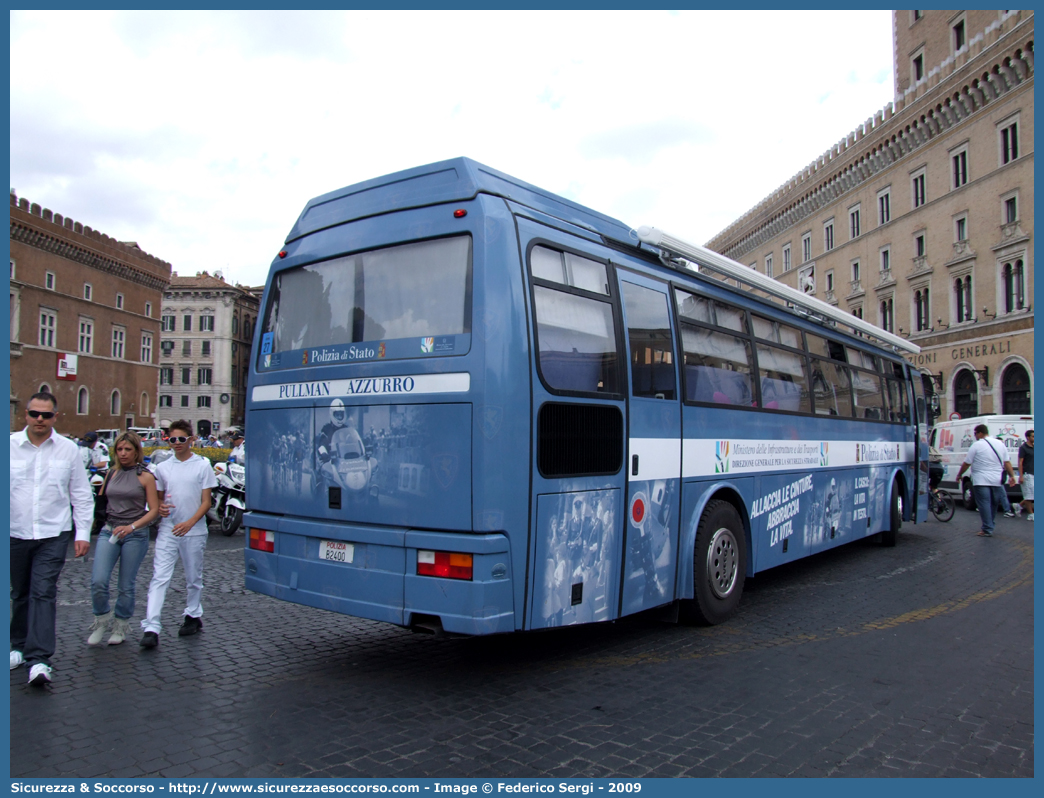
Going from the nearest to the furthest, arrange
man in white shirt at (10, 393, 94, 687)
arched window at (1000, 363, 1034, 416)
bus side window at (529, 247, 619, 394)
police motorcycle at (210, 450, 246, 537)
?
1. bus side window at (529, 247, 619, 394)
2. man in white shirt at (10, 393, 94, 687)
3. police motorcycle at (210, 450, 246, 537)
4. arched window at (1000, 363, 1034, 416)

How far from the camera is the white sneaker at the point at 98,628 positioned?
20.1 feet

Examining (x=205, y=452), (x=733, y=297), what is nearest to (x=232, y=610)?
(x=733, y=297)

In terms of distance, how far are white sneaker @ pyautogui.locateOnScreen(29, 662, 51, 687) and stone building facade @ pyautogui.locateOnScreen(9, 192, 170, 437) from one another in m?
46.8

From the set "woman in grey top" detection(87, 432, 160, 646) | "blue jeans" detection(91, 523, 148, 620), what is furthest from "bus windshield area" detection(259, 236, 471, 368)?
"blue jeans" detection(91, 523, 148, 620)

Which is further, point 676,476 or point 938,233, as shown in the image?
point 938,233

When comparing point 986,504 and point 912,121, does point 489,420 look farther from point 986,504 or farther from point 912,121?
point 912,121

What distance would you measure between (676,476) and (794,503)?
288 cm

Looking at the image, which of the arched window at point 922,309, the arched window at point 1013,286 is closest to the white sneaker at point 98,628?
the arched window at point 1013,286

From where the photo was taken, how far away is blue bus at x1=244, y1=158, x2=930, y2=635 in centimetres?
473

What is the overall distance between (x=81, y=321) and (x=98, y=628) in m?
56.2

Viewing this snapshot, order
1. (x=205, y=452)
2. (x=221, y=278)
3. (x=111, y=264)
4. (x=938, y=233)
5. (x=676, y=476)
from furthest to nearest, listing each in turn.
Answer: (x=221, y=278)
(x=111, y=264)
(x=938, y=233)
(x=205, y=452)
(x=676, y=476)

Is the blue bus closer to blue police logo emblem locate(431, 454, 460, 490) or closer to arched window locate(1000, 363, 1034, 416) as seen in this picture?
blue police logo emblem locate(431, 454, 460, 490)
